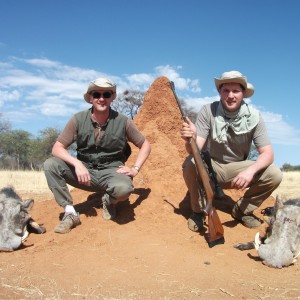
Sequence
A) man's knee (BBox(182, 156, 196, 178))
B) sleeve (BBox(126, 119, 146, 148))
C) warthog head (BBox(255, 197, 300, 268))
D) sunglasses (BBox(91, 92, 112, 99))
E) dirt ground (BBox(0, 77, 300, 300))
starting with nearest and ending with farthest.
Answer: dirt ground (BBox(0, 77, 300, 300)) → warthog head (BBox(255, 197, 300, 268)) → man's knee (BBox(182, 156, 196, 178)) → sunglasses (BBox(91, 92, 112, 99)) → sleeve (BBox(126, 119, 146, 148))

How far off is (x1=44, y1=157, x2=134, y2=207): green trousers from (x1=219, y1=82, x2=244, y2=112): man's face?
5.54 ft

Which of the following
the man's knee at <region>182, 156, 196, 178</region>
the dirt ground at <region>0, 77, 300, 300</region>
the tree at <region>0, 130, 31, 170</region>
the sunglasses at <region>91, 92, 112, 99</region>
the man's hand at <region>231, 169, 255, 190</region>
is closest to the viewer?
the dirt ground at <region>0, 77, 300, 300</region>

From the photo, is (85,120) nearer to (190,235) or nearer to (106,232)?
(106,232)

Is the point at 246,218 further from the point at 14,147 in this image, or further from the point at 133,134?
the point at 14,147

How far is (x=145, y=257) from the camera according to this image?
4.30m

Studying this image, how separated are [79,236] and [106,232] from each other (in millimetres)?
344

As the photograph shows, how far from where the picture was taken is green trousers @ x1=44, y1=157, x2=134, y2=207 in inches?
206

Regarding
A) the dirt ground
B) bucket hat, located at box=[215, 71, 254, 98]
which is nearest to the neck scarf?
bucket hat, located at box=[215, 71, 254, 98]

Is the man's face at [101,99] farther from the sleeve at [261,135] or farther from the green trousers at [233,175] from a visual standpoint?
the sleeve at [261,135]

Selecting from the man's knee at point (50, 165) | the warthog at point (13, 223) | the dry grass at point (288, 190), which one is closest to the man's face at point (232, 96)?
the man's knee at point (50, 165)

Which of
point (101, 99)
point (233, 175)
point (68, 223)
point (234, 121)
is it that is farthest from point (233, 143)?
point (68, 223)

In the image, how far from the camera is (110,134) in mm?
5566

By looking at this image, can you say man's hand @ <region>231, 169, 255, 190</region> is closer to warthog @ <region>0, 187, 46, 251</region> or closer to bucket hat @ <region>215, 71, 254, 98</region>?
bucket hat @ <region>215, 71, 254, 98</region>

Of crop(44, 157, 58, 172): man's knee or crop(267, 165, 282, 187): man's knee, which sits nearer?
crop(267, 165, 282, 187): man's knee
